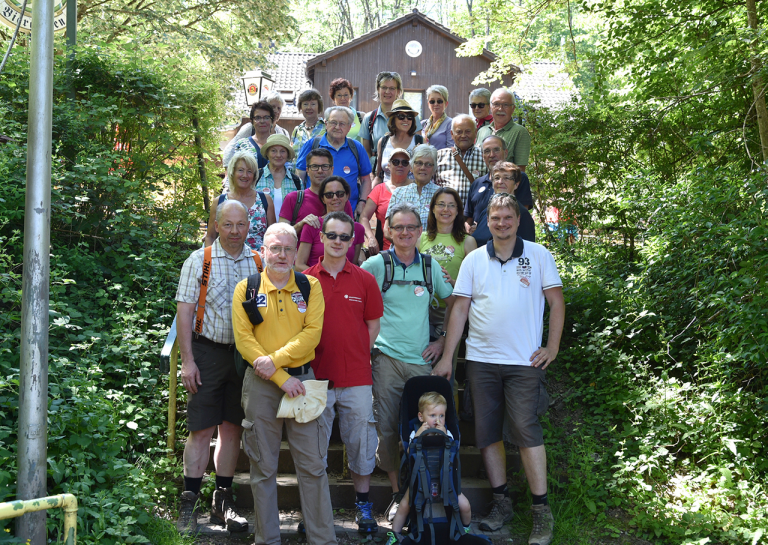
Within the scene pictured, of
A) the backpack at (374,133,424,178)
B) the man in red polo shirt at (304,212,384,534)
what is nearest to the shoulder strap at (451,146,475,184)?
the backpack at (374,133,424,178)

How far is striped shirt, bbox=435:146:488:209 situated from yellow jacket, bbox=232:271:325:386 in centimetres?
259

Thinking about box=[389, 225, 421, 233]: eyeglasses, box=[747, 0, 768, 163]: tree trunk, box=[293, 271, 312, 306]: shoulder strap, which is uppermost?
box=[747, 0, 768, 163]: tree trunk

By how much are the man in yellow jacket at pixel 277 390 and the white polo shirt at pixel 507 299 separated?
1.12 metres

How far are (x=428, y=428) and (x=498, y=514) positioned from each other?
98 centimetres

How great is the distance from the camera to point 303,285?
12.9 ft

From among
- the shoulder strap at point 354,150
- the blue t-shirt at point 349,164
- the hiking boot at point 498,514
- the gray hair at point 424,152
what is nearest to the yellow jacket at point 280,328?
the hiking boot at point 498,514

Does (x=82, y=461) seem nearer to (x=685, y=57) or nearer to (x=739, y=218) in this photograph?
(x=739, y=218)

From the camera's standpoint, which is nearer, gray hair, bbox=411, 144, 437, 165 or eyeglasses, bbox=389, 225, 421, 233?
eyeglasses, bbox=389, 225, 421, 233

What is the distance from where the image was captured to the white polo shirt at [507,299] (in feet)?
14.0

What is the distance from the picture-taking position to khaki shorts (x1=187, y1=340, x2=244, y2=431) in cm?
411

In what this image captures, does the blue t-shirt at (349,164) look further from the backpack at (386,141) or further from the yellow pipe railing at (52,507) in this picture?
the yellow pipe railing at (52,507)

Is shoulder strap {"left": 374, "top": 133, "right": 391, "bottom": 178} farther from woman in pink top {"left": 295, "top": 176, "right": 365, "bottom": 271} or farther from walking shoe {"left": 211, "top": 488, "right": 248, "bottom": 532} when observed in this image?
walking shoe {"left": 211, "top": 488, "right": 248, "bottom": 532}

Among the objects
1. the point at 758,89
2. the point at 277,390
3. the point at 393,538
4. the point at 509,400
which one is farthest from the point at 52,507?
the point at 758,89

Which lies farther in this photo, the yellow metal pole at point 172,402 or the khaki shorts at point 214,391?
the yellow metal pole at point 172,402
